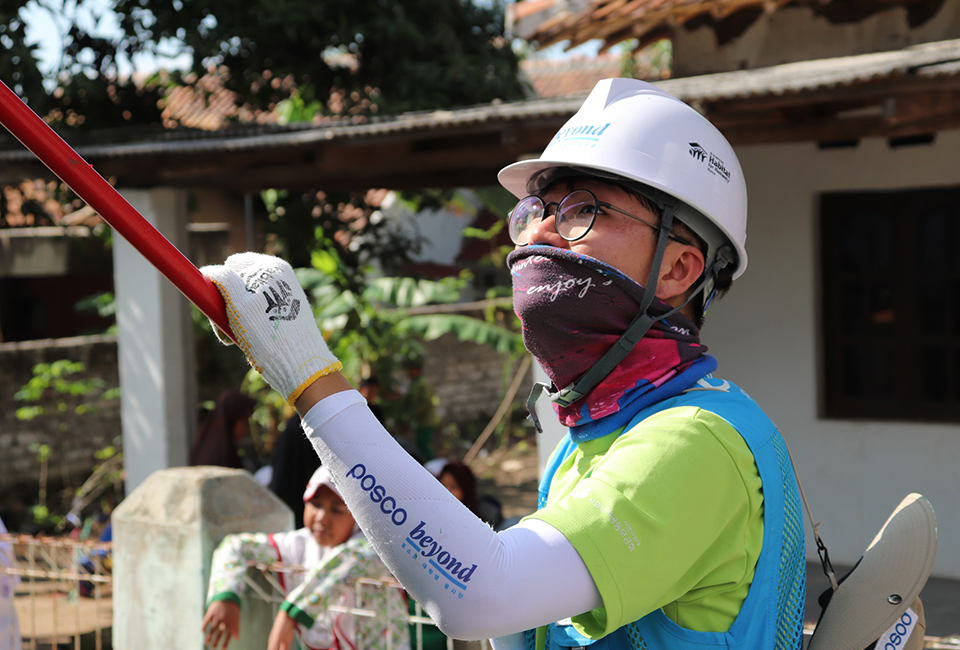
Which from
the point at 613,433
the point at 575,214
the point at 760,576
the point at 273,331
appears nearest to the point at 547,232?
the point at 575,214

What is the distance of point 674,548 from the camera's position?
3.82 feet

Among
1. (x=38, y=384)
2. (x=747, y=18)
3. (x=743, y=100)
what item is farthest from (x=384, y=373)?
(x=743, y=100)

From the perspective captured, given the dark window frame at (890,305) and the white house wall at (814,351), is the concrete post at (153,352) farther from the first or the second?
the dark window frame at (890,305)

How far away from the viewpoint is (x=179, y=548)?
3.28 metres

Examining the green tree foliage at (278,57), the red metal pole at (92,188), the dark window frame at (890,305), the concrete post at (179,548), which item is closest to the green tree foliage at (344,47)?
the green tree foliage at (278,57)

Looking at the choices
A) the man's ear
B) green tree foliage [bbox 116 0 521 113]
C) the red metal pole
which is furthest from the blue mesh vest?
green tree foliage [bbox 116 0 521 113]

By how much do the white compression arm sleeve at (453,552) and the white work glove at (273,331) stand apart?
110 millimetres

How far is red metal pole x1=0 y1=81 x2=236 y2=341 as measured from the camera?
1.17 meters

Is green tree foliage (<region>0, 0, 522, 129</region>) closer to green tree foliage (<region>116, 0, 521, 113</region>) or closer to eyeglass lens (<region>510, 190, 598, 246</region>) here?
green tree foliage (<region>116, 0, 521, 113</region>)

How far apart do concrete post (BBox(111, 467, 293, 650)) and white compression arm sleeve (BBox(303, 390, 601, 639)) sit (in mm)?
2152

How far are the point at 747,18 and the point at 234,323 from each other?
5760mm

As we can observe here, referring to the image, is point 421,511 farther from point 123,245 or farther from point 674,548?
point 123,245

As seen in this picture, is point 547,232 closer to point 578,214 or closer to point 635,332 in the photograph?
point 578,214

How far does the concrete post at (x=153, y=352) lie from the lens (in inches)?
266
